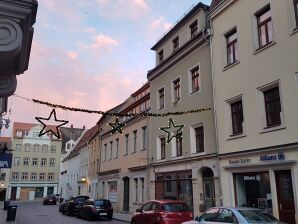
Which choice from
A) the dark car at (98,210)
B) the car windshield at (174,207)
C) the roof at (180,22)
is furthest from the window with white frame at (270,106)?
the dark car at (98,210)

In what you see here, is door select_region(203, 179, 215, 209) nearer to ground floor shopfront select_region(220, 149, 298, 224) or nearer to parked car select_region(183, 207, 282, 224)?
ground floor shopfront select_region(220, 149, 298, 224)

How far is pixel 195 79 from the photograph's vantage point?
22.2m

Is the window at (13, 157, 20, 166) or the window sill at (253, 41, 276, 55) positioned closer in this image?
the window sill at (253, 41, 276, 55)

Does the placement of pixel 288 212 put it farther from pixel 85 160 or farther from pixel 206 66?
pixel 85 160

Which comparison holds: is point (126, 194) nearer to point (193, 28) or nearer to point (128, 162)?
point (128, 162)

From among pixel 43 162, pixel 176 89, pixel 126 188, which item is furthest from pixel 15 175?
pixel 176 89

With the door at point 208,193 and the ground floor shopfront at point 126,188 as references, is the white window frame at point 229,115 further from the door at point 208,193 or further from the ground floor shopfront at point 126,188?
the ground floor shopfront at point 126,188

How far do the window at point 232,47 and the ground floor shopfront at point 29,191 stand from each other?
6683 cm

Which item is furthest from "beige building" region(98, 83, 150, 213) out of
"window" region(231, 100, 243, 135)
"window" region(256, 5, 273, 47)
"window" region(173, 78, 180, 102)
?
"window" region(256, 5, 273, 47)

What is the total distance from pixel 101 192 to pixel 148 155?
1456cm

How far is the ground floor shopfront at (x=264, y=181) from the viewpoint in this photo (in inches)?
550

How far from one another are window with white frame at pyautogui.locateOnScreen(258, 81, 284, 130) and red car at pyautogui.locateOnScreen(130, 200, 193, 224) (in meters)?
5.29

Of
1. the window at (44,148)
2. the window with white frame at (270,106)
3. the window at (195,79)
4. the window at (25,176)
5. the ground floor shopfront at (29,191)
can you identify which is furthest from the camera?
the window at (44,148)

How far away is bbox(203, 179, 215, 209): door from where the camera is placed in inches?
749
